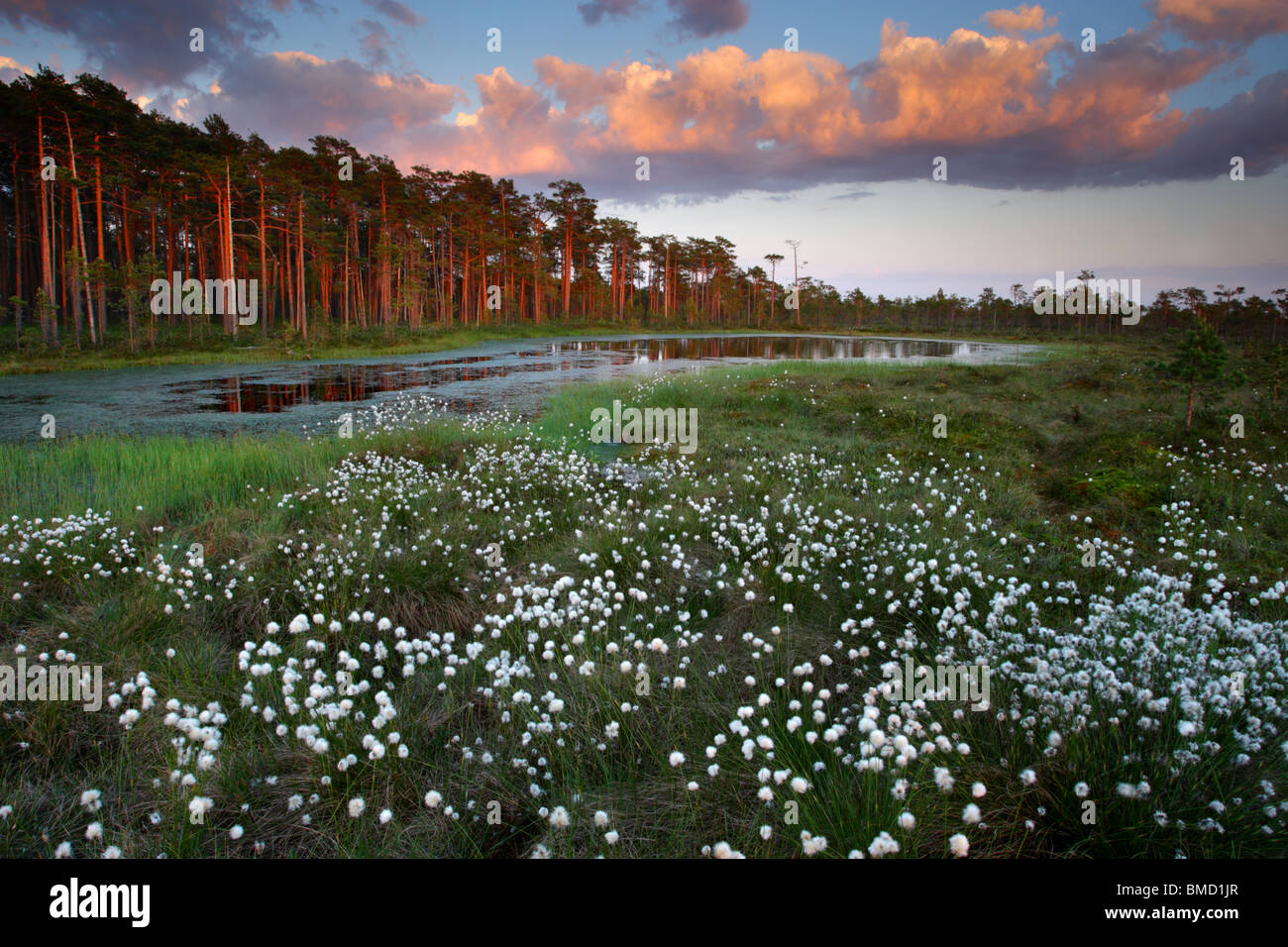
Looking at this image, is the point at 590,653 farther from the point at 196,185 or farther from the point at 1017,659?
the point at 196,185

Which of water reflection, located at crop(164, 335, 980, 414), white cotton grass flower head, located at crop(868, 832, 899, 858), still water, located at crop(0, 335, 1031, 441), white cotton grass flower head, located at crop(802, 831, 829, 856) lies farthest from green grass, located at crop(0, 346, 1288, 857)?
water reflection, located at crop(164, 335, 980, 414)

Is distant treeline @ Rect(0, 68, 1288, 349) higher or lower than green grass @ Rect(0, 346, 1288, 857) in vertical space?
higher

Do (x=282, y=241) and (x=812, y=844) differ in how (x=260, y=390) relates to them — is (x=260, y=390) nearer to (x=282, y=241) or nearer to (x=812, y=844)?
(x=812, y=844)

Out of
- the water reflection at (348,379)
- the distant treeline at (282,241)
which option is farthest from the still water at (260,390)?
the distant treeline at (282,241)

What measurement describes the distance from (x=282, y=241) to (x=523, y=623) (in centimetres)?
5232

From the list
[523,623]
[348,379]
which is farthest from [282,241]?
[523,623]

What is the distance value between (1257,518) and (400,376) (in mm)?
22457

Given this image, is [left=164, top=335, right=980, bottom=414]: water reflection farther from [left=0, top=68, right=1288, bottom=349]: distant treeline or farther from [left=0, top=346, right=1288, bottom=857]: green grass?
[left=0, top=68, right=1288, bottom=349]: distant treeline

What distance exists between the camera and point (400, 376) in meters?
22.5

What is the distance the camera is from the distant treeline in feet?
102

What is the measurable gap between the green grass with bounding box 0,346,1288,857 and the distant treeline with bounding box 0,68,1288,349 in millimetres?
7370

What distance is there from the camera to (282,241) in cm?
4609

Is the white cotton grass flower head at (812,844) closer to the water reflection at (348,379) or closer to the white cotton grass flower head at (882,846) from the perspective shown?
the white cotton grass flower head at (882,846)
